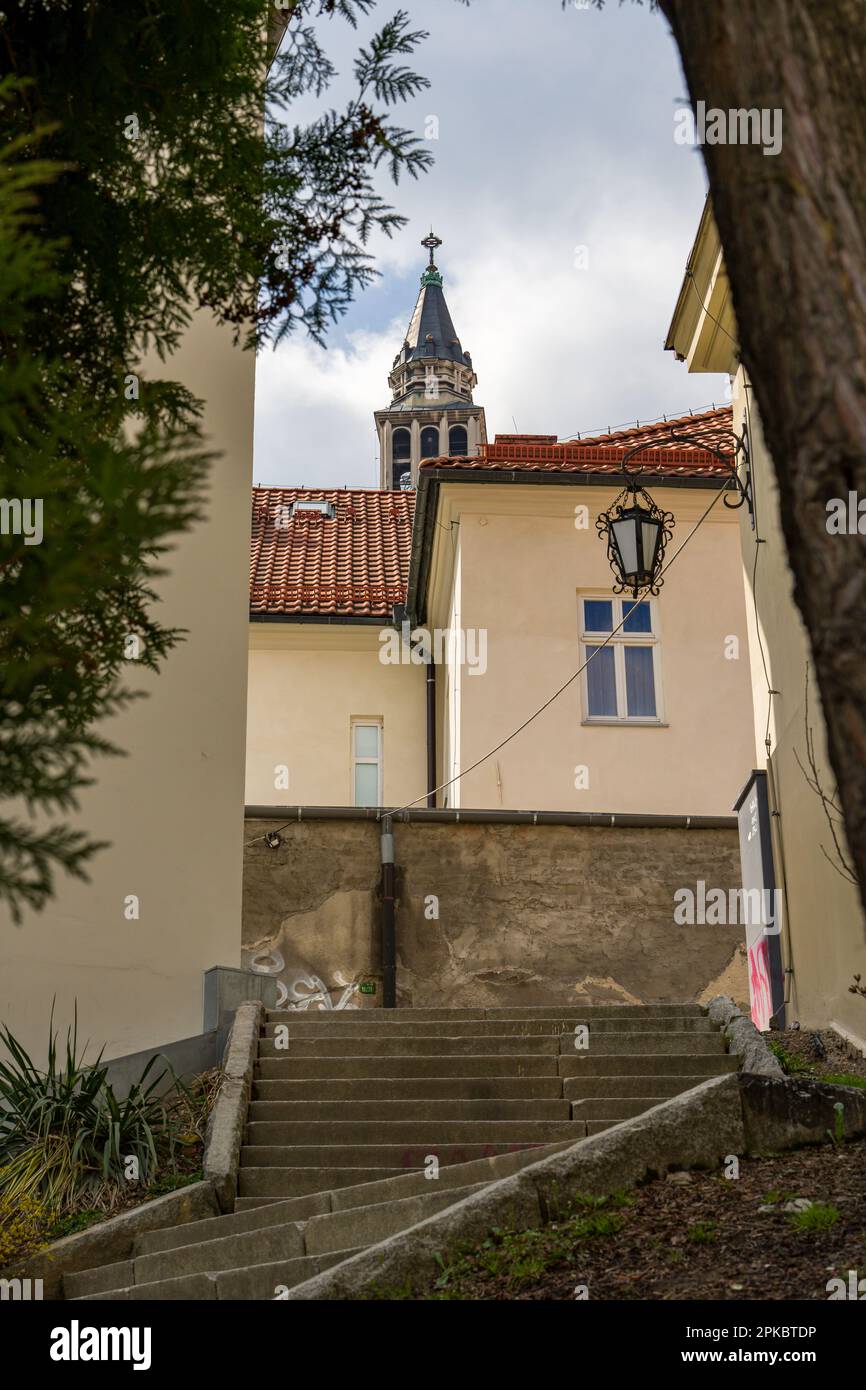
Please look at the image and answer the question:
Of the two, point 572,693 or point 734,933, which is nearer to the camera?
point 734,933

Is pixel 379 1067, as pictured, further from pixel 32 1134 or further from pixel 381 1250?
pixel 381 1250

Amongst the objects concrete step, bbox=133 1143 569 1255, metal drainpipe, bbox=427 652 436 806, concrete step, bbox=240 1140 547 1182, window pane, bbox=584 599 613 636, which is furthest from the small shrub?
metal drainpipe, bbox=427 652 436 806

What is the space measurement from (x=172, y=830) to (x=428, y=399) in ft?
181

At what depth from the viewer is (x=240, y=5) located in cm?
496

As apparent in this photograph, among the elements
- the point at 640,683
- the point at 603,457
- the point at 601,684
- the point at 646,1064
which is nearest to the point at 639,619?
the point at 640,683

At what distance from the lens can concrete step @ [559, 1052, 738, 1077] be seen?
9.73 meters

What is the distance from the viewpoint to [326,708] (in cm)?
2366

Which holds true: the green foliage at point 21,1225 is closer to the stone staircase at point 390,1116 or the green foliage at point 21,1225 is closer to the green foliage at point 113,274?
the stone staircase at point 390,1116

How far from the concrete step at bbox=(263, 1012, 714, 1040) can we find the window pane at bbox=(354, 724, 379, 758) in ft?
41.7

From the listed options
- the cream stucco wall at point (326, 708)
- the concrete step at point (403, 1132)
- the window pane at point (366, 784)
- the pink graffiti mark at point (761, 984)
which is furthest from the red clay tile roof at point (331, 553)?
the concrete step at point (403, 1132)

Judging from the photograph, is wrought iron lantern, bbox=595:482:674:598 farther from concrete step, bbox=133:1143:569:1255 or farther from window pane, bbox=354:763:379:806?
window pane, bbox=354:763:379:806

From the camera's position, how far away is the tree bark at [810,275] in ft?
9.91
